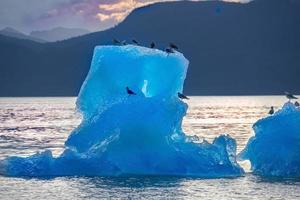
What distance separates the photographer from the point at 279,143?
94.2 ft

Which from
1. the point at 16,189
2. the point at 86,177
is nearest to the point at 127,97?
the point at 86,177

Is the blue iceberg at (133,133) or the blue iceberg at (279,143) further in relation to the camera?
the blue iceberg at (279,143)

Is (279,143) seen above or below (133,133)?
above

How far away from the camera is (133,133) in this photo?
93.1 feet

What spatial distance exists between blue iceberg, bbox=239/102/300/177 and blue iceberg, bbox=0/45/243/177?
1.15m

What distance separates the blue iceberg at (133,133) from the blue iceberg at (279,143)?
45.3 inches

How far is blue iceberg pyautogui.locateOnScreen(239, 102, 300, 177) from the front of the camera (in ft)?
93.9

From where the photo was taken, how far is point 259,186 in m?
27.2

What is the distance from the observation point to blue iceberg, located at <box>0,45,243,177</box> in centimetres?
2833

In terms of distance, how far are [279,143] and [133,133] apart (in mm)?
6185

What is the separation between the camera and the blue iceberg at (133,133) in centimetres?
2833

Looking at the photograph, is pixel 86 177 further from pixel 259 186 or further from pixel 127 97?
pixel 259 186

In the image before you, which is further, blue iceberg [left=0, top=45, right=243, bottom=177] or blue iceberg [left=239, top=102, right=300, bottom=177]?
blue iceberg [left=239, top=102, right=300, bottom=177]

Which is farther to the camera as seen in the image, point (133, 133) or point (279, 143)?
point (279, 143)
